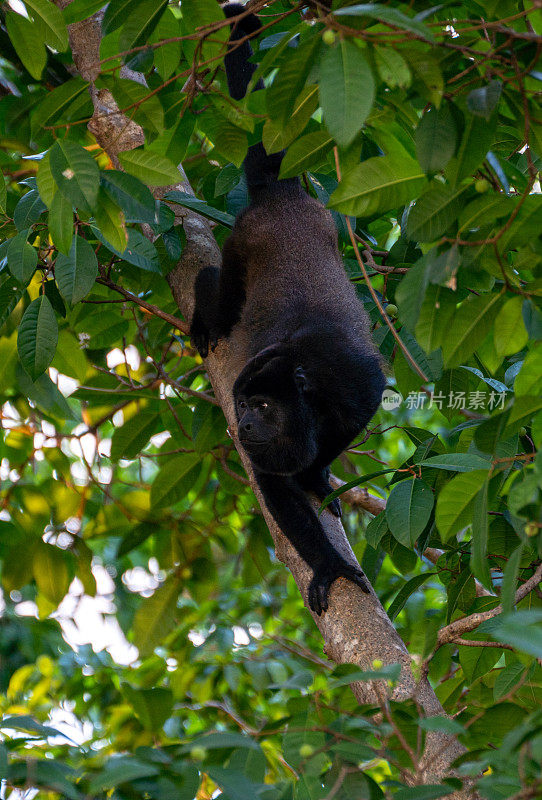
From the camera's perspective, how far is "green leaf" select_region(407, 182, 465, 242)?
1.68 m

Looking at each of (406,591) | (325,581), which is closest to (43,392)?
(325,581)

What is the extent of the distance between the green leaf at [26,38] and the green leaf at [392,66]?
1.44 meters

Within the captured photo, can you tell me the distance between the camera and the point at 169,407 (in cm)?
364

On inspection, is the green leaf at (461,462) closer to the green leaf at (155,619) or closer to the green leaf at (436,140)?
the green leaf at (436,140)

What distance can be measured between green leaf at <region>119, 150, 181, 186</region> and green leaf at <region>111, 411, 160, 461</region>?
1.71 meters

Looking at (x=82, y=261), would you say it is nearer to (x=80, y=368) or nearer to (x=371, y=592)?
(x=80, y=368)

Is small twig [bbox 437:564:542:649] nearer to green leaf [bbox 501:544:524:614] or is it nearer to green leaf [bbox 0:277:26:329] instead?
green leaf [bbox 501:544:524:614]

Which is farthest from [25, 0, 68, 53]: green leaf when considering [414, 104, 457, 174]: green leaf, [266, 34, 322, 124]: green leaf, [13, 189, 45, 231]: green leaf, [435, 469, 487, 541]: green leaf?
[435, 469, 487, 541]: green leaf

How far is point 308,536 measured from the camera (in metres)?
2.81

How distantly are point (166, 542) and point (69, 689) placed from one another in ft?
2.85

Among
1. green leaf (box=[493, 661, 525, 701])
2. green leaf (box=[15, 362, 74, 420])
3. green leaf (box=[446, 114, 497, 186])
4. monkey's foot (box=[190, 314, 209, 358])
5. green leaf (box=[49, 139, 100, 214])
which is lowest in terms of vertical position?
green leaf (box=[493, 661, 525, 701])

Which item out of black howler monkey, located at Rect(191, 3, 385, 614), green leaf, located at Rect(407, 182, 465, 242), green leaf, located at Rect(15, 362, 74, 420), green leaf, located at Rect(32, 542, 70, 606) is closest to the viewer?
green leaf, located at Rect(407, 182, 465, 242)

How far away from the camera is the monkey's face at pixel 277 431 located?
118 inches

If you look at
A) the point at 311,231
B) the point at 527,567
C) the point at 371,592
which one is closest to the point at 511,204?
the point at 527,567
